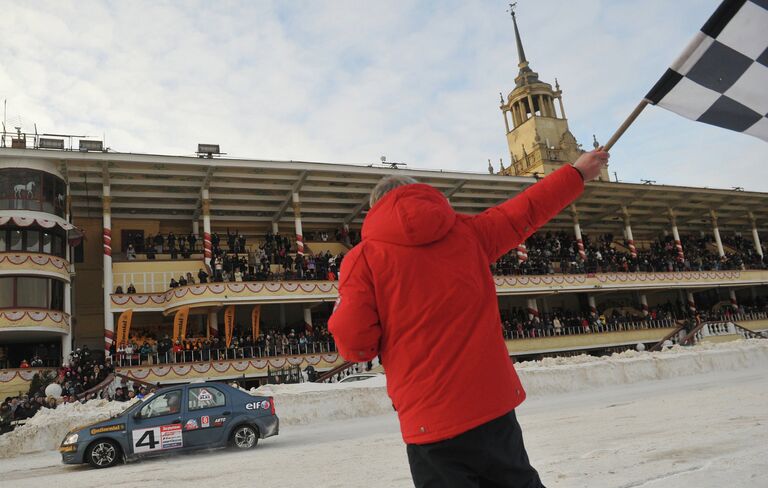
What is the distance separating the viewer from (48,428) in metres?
14.9

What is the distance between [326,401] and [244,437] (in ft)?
21.5

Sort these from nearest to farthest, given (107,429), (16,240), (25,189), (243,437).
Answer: (107,429) → (243,437) → (16,240) → (25,189)

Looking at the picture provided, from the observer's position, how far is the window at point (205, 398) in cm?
1083

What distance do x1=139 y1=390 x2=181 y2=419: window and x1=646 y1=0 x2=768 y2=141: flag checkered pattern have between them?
32.2 feet

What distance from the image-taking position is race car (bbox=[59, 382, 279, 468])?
10.2 m

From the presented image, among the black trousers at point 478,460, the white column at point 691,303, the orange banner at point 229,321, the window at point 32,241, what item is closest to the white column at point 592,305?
the white column at point 691,303

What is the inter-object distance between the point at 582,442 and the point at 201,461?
6070 millimetres

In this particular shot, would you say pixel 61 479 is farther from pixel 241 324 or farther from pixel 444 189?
pixel 444 189

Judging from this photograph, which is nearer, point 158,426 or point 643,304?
point 158,426

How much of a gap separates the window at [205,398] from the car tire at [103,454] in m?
1.45

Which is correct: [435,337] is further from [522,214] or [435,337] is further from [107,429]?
[107,429]

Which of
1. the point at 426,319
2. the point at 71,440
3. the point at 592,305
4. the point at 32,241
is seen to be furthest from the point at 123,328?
the point at 592,305

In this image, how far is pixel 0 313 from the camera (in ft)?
77.5

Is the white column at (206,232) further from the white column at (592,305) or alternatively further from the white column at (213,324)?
the white column at (592,305)
